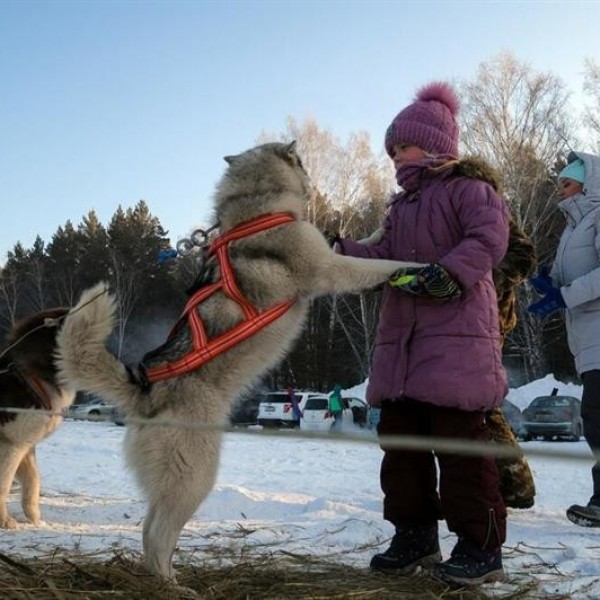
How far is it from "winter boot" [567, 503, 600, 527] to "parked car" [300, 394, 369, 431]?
44.0 ft

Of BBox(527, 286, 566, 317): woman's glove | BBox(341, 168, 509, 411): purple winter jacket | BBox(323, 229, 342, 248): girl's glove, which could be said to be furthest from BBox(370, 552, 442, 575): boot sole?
BBox(527, 286, 566, 317): woman's glove

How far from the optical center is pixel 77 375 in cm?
259

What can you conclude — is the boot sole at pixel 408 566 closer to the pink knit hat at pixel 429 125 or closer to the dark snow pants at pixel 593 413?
the dark snow pants at pixel 593 413

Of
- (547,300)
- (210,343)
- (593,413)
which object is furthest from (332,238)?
(593,413)

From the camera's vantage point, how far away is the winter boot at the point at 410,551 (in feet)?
8.98

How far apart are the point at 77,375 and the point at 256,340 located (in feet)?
2.28

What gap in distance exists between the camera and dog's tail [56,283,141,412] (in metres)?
2.54

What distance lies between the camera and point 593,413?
3674mm

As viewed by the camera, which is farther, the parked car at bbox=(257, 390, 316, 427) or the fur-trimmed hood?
the parked car at bbox=(257, 390, 316, 427)

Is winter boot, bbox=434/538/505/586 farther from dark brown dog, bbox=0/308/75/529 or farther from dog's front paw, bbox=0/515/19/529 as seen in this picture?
dog's front paw, bbox=0/515/19/529

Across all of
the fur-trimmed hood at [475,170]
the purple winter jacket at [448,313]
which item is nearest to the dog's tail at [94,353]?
the purple winter jacket at [448,313]

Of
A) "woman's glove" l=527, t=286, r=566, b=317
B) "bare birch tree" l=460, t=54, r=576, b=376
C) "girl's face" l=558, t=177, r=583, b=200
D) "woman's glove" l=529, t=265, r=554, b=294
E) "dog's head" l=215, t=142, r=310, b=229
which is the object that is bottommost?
"woman's glove" l=527, t=286, r=566, b=317

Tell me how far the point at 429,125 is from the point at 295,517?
254 cm

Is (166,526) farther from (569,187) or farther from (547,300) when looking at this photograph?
(569,187)
